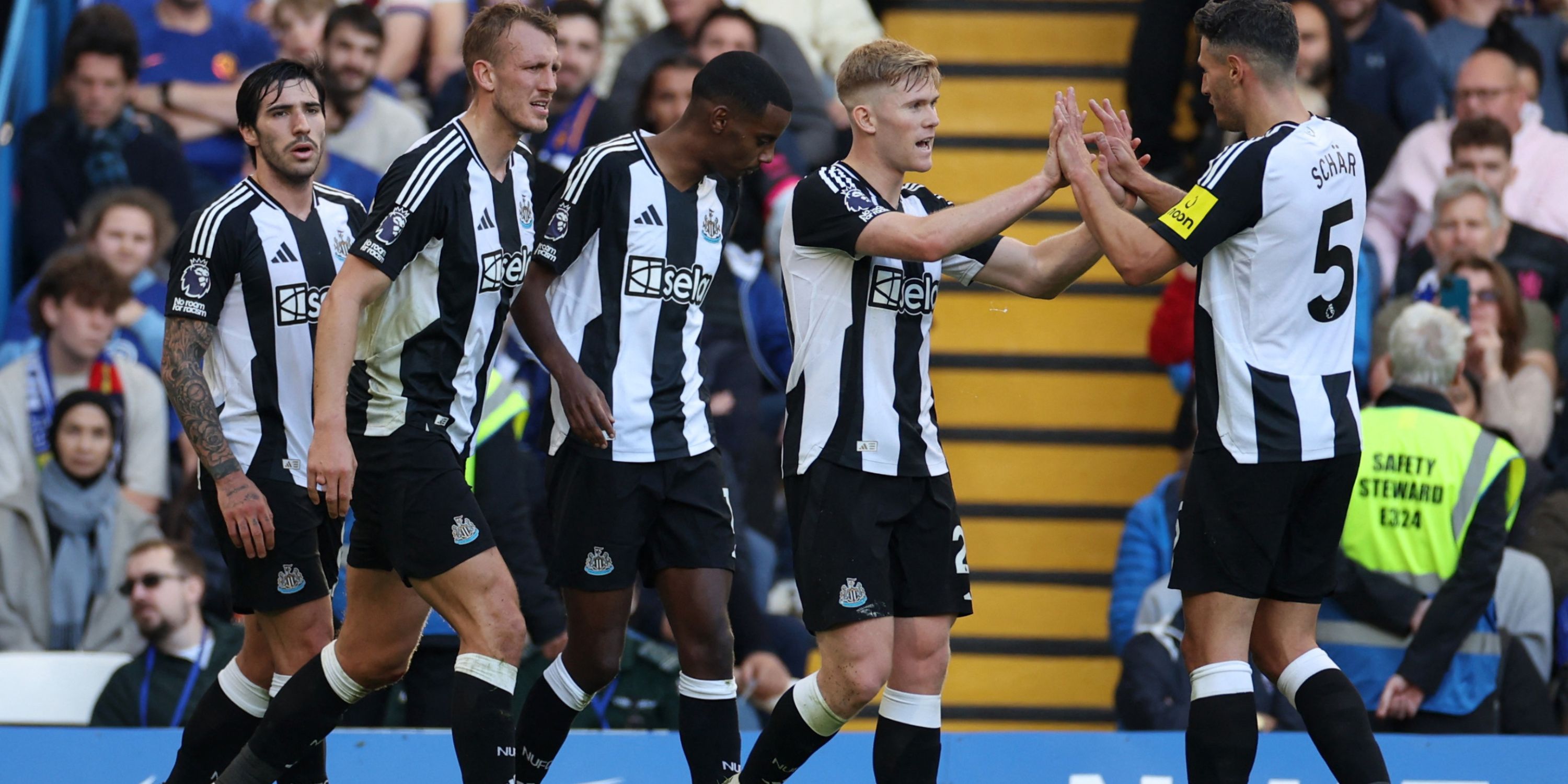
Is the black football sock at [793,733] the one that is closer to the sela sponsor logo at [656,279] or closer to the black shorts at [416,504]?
the black shorts at [416,504]

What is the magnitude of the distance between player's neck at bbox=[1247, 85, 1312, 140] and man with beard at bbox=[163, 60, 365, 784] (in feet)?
9.06

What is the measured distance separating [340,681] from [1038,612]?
190 inches

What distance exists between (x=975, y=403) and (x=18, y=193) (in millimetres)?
5283

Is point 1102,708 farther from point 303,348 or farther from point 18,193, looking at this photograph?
point 18,193

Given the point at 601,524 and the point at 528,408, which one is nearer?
the point at 601,524

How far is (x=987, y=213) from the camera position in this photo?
507 centimetres

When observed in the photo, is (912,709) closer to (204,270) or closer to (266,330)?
(266,330)

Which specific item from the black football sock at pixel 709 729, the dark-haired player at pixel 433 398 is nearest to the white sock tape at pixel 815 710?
the black football sock at pixel 709 729

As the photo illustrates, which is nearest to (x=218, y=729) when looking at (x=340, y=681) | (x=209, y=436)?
(x=340, y=681)

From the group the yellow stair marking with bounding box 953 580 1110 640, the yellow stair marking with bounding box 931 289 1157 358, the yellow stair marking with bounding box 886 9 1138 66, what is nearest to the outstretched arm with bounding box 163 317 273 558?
the yellow stair marking with bounding box 953 580 1110 640

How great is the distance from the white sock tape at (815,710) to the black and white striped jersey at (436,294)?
4.04ft

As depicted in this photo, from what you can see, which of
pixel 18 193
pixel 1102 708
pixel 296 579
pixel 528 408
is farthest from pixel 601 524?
pixel 18 193

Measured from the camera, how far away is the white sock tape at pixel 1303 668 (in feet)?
17.0

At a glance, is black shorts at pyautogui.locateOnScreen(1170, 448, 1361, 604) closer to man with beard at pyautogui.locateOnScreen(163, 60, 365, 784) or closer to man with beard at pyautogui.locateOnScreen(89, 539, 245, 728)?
man with beard at pyautogui.locateOnScreen(163, 60, 365, 784)
